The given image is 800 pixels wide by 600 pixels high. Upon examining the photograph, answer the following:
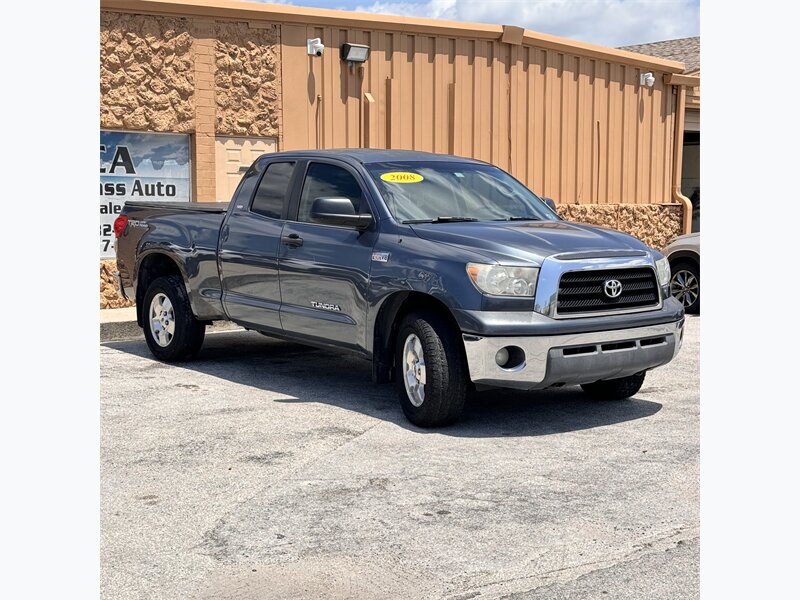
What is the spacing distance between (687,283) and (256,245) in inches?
292

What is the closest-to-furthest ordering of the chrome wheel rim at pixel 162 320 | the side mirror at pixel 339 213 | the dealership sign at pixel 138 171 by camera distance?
the side mirror at pixel 339 213 < the chrome wheel rim at pixel 162 320 < the dealership sign at pixel 138 171

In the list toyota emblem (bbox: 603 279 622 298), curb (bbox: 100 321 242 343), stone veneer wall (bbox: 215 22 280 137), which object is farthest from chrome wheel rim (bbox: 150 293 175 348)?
stone veneer wall (bbox: 215 22 280 137)

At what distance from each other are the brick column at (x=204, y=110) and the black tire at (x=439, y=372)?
8.58 m

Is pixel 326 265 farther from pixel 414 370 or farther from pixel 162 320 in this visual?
pixel 162 320

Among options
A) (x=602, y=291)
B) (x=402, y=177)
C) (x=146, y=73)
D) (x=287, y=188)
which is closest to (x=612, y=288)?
(x=602, y=291)

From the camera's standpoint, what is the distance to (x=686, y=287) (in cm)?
1473

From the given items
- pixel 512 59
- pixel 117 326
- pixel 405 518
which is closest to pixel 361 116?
pixel 512 59

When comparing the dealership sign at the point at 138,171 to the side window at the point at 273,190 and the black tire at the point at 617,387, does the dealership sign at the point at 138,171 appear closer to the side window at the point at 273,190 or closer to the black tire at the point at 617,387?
the side window at the point at 273,190

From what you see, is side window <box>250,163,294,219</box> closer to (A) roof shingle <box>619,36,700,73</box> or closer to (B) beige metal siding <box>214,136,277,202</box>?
(B) beige metal siding <box>214,136,277,202</box>

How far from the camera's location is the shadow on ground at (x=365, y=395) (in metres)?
7.86

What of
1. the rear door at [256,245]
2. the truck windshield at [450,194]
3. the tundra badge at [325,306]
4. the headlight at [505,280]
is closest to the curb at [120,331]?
the rear door at [256,245]

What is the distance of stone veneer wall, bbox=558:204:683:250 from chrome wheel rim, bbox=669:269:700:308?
5.14m

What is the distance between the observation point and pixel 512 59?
18.9 m

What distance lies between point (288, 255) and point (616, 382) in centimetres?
273
